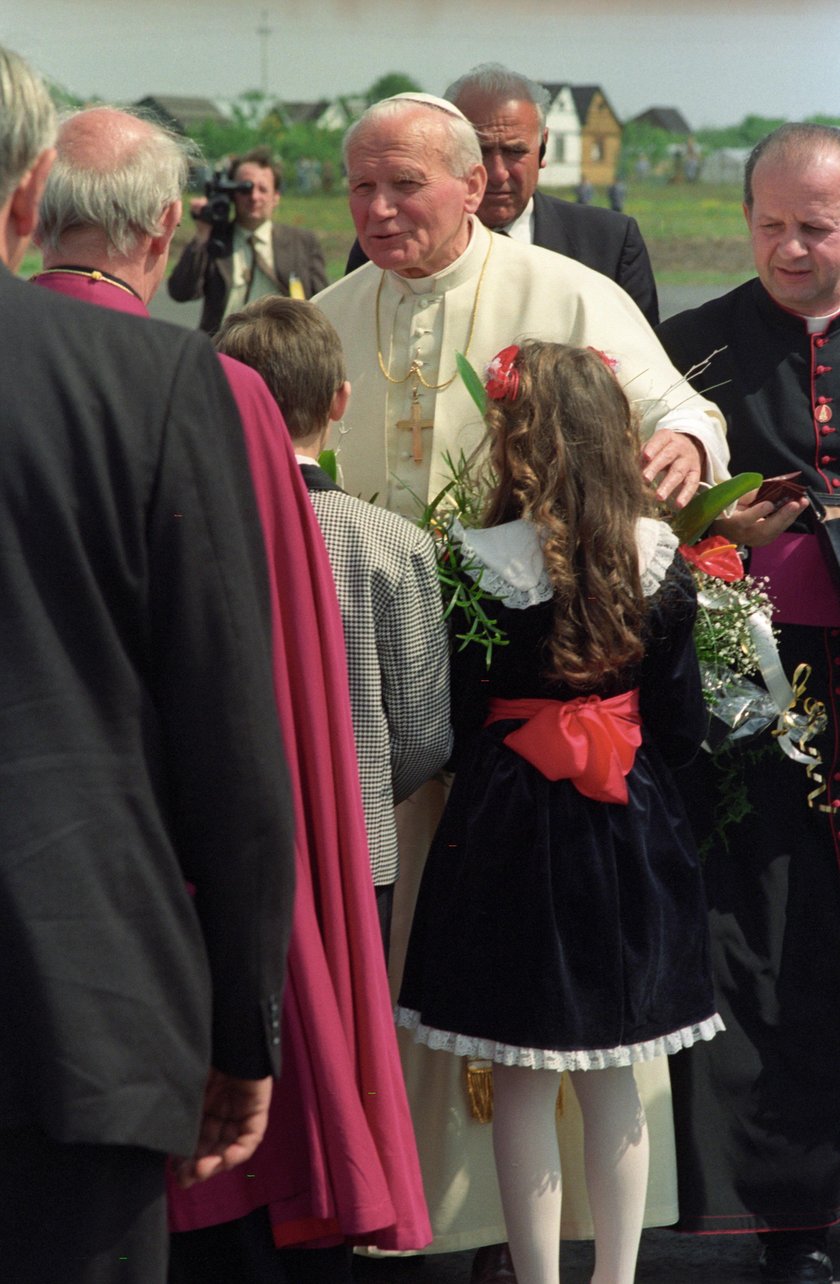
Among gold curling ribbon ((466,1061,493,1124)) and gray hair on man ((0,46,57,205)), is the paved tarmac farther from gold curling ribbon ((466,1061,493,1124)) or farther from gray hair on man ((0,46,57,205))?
gray hair on man ((0,46,57,205))

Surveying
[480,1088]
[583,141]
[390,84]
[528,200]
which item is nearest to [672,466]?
[480,1088]

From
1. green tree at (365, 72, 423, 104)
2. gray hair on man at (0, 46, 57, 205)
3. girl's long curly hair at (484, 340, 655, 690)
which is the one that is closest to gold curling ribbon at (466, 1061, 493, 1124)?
girl's long curly hair at (484, 340, 655, 690)

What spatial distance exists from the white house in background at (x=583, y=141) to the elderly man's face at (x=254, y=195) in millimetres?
8332

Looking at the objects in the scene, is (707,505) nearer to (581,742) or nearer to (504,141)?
(581,742)

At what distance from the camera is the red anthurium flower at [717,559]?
2.91 m

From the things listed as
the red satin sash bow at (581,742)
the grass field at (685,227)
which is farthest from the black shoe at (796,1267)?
the grass field at (685,227)

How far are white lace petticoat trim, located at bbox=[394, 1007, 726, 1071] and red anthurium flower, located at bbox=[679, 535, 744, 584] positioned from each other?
31.2 inches

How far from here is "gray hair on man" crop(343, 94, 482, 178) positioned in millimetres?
3178

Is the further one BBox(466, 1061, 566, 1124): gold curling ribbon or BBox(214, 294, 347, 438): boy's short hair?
BBox(466, 1061, 566, 1124): gold curling ribbon

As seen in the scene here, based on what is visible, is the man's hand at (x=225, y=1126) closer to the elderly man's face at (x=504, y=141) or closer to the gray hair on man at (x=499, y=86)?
the elderly man's face at (x=504, y=141)

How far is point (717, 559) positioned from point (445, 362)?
804mm

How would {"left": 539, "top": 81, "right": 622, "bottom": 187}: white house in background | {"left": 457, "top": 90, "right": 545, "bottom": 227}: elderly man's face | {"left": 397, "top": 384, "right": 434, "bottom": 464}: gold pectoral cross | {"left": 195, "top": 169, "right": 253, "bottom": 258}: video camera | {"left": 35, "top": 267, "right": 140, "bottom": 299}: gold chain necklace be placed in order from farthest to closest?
{"left": 539, "top": 81, "right": 622, "bottom": 187}: white house in background → {"left": 195, "top": 169, "right": 253, "bottom": 258}: video camera → {"left": 457, "top": 90, "right": 545, "bottom": 227}: elderly man's face → {"left": 397, "top": 384, "right": 434, "bottom": 464}: gold pectoral cross → {"left": 35, "top": 267, "right": 140, "bottom": 299}: gold chain necklace

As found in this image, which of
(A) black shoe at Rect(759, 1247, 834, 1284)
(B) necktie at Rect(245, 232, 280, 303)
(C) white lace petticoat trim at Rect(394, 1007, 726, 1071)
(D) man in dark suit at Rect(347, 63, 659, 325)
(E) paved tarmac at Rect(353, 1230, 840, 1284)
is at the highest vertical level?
(D) man in dark suit at Rect(347, 63, 659, 325)

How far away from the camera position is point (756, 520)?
9.98 feet
